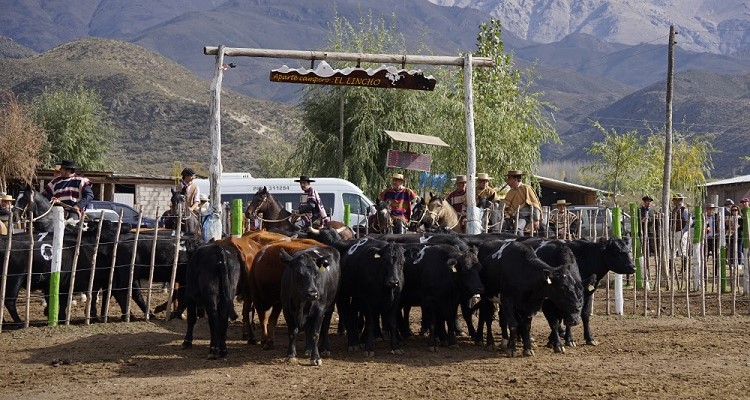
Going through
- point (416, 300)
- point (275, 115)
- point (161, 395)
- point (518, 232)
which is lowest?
point (161, 395)

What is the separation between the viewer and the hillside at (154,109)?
72.8m

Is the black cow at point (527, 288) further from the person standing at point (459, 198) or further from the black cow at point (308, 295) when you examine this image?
the person standing at point (459, 198)

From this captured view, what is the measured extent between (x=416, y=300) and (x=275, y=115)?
239 ft

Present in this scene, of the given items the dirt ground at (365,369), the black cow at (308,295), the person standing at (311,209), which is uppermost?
the person standing at (311,209)

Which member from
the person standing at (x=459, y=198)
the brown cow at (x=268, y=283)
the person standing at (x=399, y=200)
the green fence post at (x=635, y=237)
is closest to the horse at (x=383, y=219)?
the person standing at (x=399, y=200)

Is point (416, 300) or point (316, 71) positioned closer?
point (416, 300)

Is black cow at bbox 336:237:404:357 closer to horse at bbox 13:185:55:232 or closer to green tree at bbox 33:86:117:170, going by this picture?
horse at bbox 13:185:55:232

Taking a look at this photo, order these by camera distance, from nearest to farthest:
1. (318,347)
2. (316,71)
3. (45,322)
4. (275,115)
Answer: (318,347), (45,322), (316,71), (275,115)

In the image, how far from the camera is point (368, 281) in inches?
509

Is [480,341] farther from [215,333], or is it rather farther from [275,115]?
[275,115]

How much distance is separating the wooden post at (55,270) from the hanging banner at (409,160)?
8.22 metres

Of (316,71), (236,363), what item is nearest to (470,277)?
(236,363)

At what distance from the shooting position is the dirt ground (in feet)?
33.2

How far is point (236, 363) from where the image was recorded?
11750 millimetres
